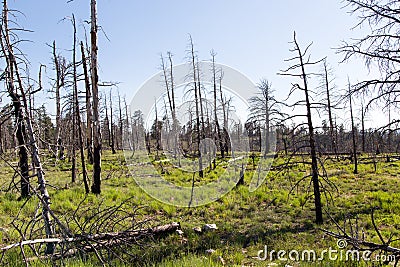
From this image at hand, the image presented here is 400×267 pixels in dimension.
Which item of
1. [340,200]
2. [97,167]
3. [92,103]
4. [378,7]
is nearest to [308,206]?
[340,200]

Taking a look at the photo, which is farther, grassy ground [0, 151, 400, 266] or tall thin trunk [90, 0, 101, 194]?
tall thin trunk [90, 0, 101, 194]

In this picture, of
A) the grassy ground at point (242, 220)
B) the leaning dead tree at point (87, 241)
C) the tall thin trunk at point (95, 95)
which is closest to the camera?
the leaning dead tree at point (87, 241)

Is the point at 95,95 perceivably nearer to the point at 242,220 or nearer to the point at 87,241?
the point at 242,220

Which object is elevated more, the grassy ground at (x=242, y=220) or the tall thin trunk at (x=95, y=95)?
the tall thin trunk at (x=95, y=95)

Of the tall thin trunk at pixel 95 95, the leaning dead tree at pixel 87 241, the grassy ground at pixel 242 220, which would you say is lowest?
the grassy ground at pixel 242 220

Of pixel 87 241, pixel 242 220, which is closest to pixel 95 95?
pixel 242 220

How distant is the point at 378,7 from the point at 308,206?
5974mm

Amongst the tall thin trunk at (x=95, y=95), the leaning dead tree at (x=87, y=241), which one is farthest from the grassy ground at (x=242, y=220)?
the tall thin trunk at (x=95, y=95)

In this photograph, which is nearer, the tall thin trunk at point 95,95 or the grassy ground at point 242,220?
the grassy ground at point 242,220

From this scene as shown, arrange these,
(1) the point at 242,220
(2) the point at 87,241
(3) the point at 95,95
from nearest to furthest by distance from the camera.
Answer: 1. (2) the point at 87,241
2. (1) the point at 242,220
3. (3) the point at 95,95

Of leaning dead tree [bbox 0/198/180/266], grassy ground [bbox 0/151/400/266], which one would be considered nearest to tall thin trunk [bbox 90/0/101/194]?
grassy ground [bbox 0/151/400/266]

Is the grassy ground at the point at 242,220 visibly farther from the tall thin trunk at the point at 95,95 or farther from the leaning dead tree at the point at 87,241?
the tall thin trunk at the point at 95,95

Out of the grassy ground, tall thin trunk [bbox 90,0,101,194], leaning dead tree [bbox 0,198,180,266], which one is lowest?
the grassy ground

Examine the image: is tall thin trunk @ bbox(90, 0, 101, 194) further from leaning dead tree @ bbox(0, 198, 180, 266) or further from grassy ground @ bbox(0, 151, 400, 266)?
leaning dead tree @ bbox(0, 198, 180, 266)
